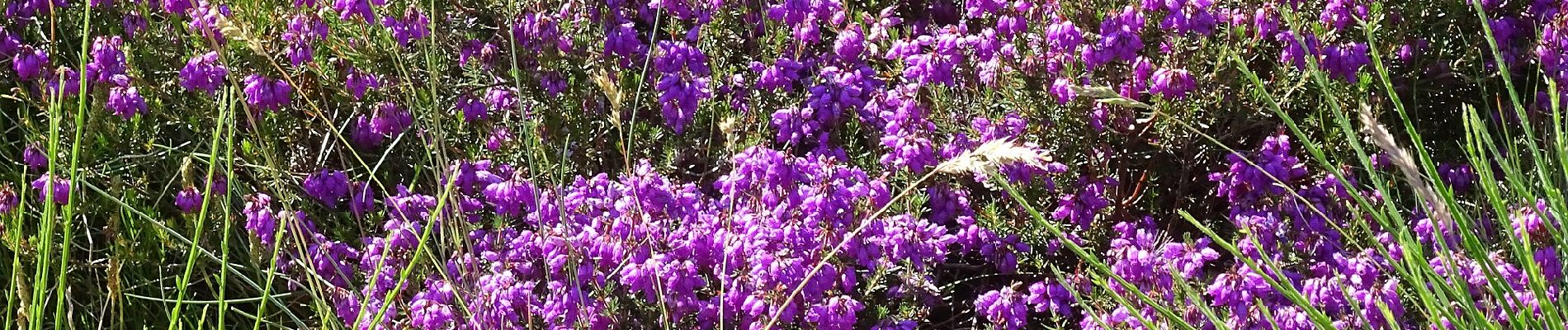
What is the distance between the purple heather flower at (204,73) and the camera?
338 centimetres

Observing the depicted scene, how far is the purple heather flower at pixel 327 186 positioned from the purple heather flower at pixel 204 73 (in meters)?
0.29

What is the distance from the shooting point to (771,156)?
3084mm

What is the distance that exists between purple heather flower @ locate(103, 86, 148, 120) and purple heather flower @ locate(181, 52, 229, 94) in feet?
0.36

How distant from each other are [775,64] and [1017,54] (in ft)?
1.77

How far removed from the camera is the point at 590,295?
126 inches

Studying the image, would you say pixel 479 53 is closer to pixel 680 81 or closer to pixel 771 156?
pixel 680 81

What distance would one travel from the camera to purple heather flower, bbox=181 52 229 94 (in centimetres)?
338

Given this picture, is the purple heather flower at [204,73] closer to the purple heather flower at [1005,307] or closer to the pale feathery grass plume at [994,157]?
the purple heather flower at [1005,307]

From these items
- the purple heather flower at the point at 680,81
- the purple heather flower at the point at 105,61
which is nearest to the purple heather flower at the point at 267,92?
the purple heather flower at the point at 105,61

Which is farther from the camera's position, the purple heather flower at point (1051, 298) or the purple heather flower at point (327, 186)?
the purple heather flower at point (327, 186)

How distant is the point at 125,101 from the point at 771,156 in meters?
1.39

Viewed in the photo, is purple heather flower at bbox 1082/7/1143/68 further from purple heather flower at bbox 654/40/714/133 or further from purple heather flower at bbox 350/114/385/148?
purple heather flower at bbox 350/114/385/148

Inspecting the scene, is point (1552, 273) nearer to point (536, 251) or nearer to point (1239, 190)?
point (1239, 190)

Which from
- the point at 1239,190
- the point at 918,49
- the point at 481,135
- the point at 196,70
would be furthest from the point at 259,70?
the point at 1239,190
